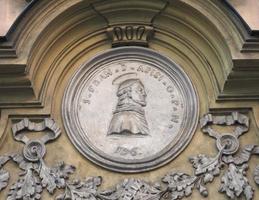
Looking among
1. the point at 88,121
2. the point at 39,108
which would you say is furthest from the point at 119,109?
the point at 39,108

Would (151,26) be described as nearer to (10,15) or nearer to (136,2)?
(136,2)

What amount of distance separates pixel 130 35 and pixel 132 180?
6.65ft

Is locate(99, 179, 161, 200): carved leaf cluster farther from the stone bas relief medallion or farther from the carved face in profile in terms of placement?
the carved face in profile

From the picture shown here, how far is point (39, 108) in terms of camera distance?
8547 mm

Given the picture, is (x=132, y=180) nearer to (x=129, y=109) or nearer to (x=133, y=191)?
(x=133, y=191)

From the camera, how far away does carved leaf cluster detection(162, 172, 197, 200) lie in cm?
809

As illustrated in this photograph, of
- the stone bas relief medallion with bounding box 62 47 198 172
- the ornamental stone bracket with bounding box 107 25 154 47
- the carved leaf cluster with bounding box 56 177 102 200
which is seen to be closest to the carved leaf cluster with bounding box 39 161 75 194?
the carved leaf cluster with bounding box 56 177 102 200

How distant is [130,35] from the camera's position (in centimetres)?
906

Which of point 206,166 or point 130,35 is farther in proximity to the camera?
point 130,35

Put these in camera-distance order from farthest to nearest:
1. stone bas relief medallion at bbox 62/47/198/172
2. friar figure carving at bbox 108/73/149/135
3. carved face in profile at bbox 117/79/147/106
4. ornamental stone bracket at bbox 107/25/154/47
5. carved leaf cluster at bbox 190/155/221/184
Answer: ornamental stone bracket at bbox 107/25/154/47 → carved face in profile at bbox 117/79/147/106 → friar figure carving at bbox 108/73/149/135 → stone bas relief medallion at bbox 62/47/198/172 → carved leaf cluster at bbox 190/155/221/184

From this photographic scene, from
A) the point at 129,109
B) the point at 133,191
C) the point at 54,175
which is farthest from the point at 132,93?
the point at 54,175

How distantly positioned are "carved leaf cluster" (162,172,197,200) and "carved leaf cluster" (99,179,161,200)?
0.51 ft

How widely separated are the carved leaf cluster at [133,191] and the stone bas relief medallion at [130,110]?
204mm

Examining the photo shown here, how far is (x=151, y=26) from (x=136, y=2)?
41 cm
